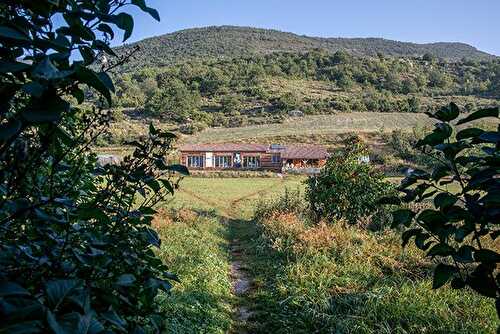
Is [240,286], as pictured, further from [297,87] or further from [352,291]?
[297,87]

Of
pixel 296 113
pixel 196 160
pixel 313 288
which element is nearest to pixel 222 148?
pixel 196 160

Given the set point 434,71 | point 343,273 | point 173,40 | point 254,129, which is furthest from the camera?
point 173,40

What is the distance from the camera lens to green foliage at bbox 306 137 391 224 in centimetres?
1433

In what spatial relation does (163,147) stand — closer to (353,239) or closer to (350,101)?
(353,239)

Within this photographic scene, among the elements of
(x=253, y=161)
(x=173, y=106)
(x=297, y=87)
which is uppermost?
(x=297, y=87)

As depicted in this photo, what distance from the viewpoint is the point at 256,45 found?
171m

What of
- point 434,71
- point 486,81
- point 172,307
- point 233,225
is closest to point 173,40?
point 434,71

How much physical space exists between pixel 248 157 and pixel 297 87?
58.0 meters

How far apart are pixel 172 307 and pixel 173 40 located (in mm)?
177125

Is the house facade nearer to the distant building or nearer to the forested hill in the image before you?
the distant building

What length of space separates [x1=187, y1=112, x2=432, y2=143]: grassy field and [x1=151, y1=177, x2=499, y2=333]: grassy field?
171 ft

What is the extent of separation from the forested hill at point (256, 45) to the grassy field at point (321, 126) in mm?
77328

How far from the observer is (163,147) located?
2.46 m

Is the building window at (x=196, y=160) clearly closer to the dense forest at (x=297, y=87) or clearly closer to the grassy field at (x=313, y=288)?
the dense forest at (x=297, y=87)
